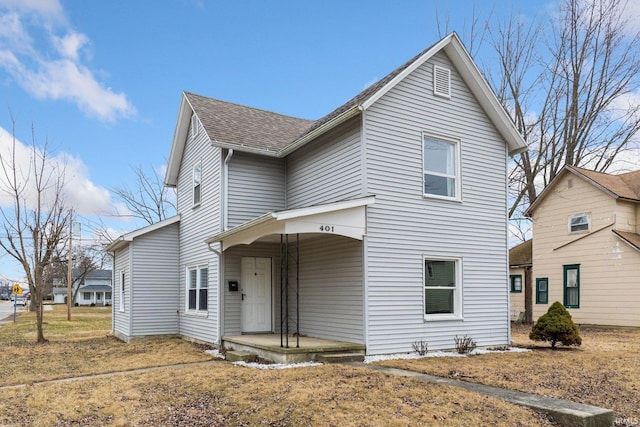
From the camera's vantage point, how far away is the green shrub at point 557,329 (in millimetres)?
11906

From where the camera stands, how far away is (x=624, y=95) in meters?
23.2

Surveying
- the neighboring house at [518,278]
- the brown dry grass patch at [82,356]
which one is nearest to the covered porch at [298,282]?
the brown dry grass patch at [82,356]

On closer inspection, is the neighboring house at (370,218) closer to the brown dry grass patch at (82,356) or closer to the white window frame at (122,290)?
the brown dry grass patch at (82,356)

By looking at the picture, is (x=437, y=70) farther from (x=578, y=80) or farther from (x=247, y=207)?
(x=578, y=80)

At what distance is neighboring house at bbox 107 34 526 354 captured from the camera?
1051 centimetres

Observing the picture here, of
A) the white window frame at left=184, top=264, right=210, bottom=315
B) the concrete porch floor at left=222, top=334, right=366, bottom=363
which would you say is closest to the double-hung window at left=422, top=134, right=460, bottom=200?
the concrete porch floor at left=222, top=334, right=366, bottom=363

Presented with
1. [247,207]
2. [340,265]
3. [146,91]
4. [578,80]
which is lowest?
[340,265]

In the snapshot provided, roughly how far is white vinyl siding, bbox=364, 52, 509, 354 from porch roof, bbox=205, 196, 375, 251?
38 centimetres

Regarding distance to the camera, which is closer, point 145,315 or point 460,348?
point 460,348

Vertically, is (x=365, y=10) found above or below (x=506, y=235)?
above

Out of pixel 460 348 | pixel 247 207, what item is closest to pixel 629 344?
pixel 460 348

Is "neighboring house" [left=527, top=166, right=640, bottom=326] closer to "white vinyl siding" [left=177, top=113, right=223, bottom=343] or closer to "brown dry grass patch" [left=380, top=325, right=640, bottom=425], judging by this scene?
"brown dry grass patch" [left=380, top=325, right=640, bottom=425]

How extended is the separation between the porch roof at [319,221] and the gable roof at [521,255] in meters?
15.9

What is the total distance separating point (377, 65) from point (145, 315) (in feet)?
41.7
